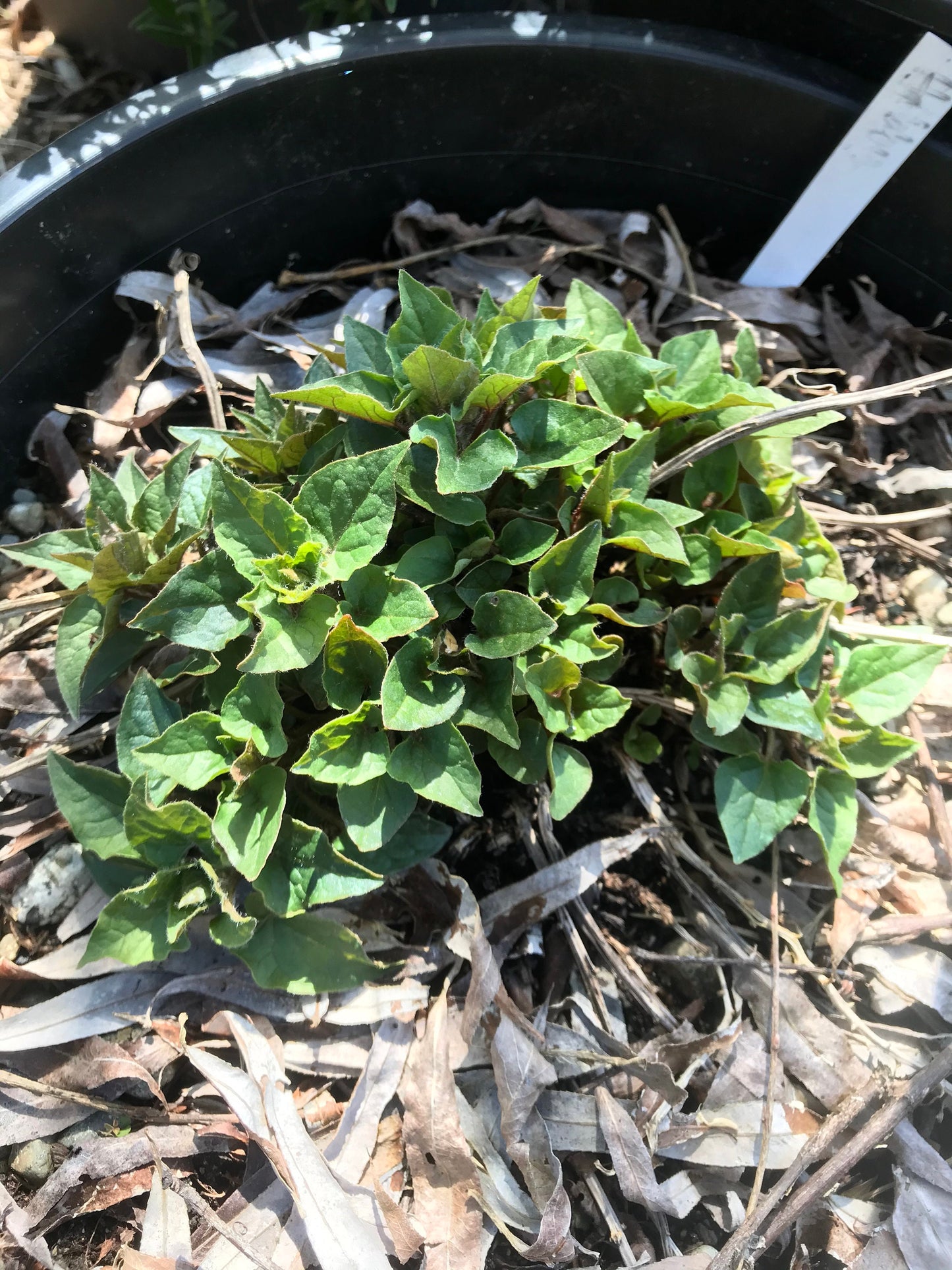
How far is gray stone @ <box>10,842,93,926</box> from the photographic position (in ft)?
5.61

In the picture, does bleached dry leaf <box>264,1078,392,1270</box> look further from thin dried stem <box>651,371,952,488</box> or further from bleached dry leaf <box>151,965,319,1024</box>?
thin dried stem <box>651,371,952,488</box>

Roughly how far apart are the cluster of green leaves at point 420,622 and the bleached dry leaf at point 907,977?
331 mm

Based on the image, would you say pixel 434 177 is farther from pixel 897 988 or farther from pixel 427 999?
pixel 897 988

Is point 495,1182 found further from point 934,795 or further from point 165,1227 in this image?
point 934,795

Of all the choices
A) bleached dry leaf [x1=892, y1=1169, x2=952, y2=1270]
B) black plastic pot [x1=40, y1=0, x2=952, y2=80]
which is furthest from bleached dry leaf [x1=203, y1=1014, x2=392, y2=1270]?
black plastic pot [x1=40, y1=0, x2=952, y2=80]

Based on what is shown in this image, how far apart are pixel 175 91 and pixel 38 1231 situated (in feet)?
7.97

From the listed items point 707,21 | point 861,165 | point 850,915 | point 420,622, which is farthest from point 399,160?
point 850,915

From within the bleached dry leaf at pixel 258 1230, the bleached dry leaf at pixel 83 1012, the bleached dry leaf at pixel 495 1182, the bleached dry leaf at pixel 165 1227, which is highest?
the bleached dry leaf at pixel 83 1012

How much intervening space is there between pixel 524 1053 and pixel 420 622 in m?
0.88

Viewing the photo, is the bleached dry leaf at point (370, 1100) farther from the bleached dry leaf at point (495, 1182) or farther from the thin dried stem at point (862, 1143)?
the thin dried stem at point (862, 1143)

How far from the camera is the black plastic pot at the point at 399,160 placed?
6.37 ft

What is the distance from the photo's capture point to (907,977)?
1.73m

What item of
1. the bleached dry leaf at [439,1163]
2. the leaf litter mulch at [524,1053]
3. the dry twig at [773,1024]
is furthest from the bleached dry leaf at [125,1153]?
the dry twig at [773,1024]

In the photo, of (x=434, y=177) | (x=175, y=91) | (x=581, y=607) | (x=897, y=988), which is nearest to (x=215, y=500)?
(x=581, y=607)
